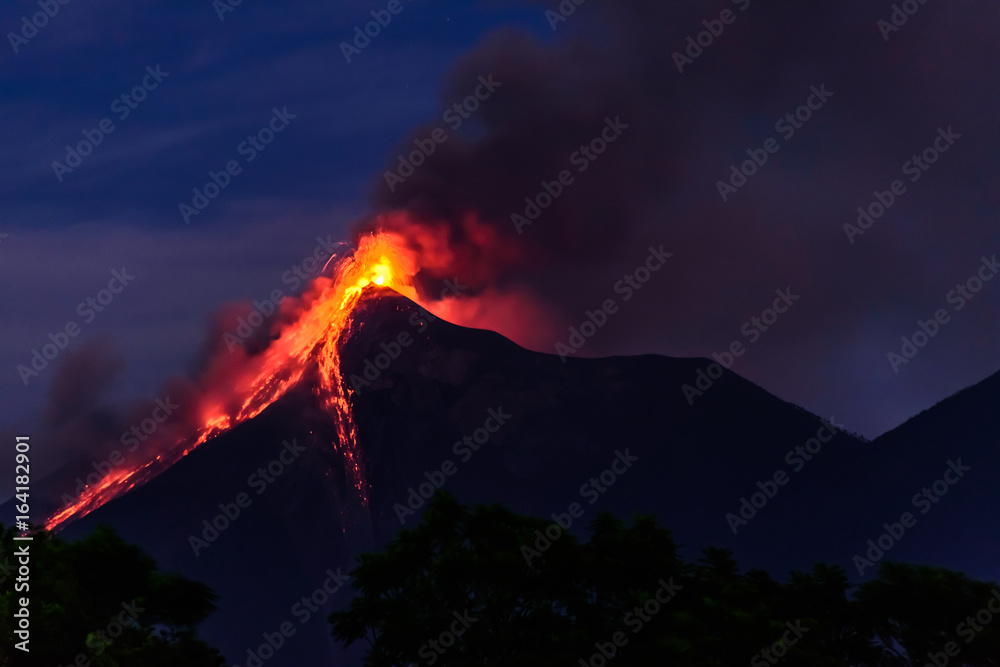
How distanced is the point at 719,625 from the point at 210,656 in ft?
62.3

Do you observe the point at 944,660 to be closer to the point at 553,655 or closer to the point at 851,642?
the point at 851,642

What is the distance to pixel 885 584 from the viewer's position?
150 feet

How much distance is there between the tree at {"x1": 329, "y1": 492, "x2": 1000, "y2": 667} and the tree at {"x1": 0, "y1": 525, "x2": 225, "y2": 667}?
221 inches

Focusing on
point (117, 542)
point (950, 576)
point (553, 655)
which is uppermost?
point (117, 542)

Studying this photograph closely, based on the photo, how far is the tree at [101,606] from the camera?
126 ft

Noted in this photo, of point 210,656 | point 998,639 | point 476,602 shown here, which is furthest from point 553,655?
point 998,639

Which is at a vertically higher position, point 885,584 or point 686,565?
point 686,565
